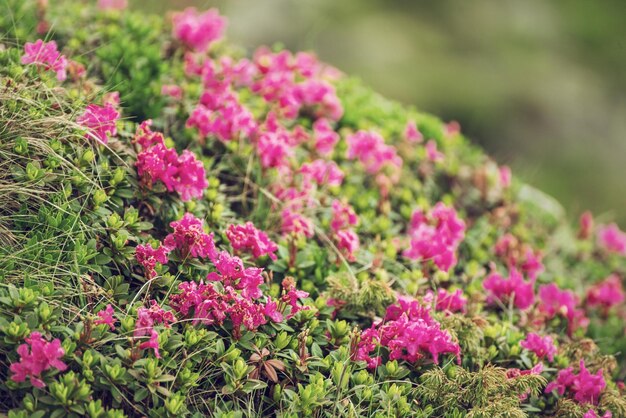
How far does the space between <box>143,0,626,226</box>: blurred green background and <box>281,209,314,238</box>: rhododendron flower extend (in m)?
4.03

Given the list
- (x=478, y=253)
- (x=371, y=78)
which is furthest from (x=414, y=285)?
(x=371, y=78)

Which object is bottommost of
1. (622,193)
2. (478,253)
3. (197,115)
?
(622,193)

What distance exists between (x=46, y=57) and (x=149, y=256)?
1020 millimetres

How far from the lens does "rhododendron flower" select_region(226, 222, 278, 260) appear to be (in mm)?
2756

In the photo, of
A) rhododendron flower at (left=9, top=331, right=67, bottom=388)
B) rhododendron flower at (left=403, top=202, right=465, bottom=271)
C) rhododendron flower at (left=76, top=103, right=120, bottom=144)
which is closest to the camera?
rhododendron flower at (left=9, top=331, right=67, bottom=388)

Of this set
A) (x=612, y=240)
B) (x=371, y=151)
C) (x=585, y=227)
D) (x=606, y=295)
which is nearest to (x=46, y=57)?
(x=371, y=151)

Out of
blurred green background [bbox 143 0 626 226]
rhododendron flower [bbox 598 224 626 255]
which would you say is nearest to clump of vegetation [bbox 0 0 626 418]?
rhododendron flower [bbox 598 224 626 255]

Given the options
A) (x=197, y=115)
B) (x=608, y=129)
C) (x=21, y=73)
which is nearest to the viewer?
(x=21, y=73)

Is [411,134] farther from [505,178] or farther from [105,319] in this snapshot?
[105,319]

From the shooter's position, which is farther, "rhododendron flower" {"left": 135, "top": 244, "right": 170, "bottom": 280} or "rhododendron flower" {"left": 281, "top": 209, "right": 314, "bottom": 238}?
"rhododendron flower" {"left": 281, "top": 209, "right": 314, "bottom": 238}

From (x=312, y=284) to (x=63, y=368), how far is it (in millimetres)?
1113

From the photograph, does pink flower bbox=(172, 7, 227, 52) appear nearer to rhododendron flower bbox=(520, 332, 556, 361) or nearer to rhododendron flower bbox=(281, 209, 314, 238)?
rhododendron flower bbox=(281, 209, 314, 238)

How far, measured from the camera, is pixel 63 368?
2094mm

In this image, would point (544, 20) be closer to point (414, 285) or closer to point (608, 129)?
point (608, 129)
